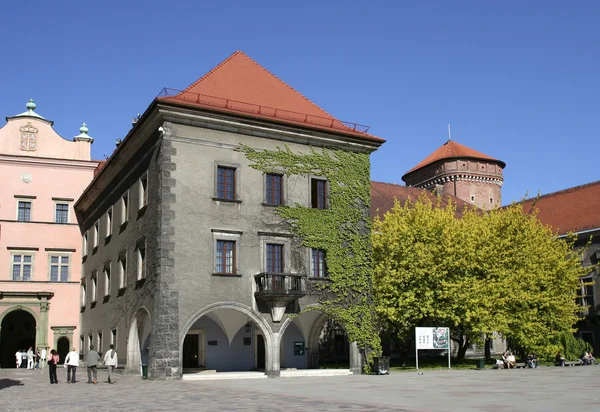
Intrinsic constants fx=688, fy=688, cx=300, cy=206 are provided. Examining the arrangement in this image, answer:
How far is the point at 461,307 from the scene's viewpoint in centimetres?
3700

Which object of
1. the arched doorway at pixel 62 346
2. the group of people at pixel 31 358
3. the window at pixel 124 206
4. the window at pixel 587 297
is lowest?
the group of people at pixel 31 358

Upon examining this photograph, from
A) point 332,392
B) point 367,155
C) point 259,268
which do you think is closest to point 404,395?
point 332,392

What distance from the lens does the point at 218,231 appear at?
29.8 m

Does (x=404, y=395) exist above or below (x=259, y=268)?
below

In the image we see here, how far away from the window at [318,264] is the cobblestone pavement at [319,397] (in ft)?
26.8

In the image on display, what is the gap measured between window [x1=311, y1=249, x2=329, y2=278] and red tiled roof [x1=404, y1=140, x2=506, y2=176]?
146 feet

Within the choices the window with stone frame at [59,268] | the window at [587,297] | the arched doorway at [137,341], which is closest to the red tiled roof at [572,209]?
the window at [587,297]

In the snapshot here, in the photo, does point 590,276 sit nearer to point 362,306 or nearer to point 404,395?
point 362,306

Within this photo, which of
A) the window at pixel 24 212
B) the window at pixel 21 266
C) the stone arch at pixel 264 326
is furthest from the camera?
the window at pixel 24 212

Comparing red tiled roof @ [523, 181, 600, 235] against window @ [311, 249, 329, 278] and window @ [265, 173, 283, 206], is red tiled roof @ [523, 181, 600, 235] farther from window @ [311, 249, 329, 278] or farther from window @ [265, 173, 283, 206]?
window @ [265, 173, 283, 206]

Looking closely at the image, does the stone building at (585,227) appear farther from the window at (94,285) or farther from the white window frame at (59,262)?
the white window frame at (59,262)

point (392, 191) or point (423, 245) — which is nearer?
point (423, 245)

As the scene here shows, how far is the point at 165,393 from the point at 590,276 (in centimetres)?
4205

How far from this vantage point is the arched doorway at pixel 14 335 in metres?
48.3
